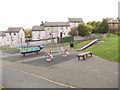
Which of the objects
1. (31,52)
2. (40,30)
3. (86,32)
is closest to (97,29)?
(86,32)

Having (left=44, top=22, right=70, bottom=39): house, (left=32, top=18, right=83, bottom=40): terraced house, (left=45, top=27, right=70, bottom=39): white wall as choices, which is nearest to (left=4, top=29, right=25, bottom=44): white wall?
(left=32, top=18, right=83, bottom=40): terraced house

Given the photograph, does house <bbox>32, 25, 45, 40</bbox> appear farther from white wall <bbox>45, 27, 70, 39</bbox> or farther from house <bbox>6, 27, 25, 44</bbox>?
house <bbox>6, 27, 25, 44</bbox>

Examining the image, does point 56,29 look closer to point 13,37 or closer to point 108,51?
point 13,37

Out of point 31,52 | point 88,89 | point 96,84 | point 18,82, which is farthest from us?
point 31,52

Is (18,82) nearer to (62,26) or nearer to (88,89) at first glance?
(88,89)

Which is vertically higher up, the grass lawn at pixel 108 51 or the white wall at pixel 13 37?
the white wall at pixel 13 37

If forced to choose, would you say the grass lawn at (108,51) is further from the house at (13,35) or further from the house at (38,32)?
the house at (13,35)

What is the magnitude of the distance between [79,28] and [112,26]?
2087 cm

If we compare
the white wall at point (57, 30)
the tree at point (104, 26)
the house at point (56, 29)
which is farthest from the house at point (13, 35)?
the tree at point (104, 26)

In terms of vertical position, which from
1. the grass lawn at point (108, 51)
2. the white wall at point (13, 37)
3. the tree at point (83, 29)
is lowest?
the grass lawn at point (108, 51)

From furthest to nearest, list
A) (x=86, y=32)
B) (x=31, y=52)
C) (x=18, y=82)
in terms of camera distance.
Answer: (x=86, y=32), (x=31, y=52), (x=18, y=82)

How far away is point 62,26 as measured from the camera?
183 feet

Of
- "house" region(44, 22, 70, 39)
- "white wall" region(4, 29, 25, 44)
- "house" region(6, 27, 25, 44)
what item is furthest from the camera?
"white wall" region(4, 29, 25, 44)

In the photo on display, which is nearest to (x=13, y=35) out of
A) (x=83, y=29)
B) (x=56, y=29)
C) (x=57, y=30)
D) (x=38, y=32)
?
(x=38, y=32)
